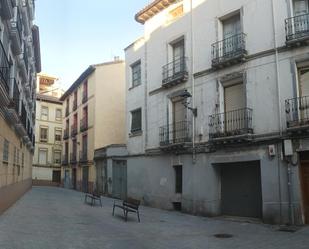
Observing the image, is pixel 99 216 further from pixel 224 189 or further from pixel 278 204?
pixel 278 204

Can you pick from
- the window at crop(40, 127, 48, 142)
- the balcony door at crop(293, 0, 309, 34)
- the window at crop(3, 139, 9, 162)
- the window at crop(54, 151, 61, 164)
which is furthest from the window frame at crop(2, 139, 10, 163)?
the window at crop(40, 127, 48, 142)

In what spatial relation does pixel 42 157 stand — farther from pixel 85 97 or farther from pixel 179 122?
pixel 179 122

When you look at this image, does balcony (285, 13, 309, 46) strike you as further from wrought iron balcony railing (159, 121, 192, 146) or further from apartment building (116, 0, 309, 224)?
wrought iron balcony railing (159, 121, 192, 146)

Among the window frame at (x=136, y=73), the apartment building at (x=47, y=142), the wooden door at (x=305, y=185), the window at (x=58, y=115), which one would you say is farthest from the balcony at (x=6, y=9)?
the window at (x=58, y=115)

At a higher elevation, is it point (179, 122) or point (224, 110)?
point (224, 110)

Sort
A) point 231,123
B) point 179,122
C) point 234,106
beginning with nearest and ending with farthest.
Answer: point 231,123 < point 234,106 < point 179,122

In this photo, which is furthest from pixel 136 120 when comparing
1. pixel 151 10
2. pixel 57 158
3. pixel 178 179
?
pixel 57 158

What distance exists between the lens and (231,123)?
15711 millimetres

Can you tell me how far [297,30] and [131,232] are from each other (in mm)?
8427

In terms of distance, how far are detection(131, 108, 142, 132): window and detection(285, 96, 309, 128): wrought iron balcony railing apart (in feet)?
33.3

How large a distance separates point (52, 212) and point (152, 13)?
11.2 meters

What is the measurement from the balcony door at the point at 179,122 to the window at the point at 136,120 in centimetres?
350

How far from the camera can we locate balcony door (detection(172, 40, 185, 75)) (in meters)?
18.9

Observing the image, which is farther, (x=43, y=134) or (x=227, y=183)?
(x=43, y=134)
